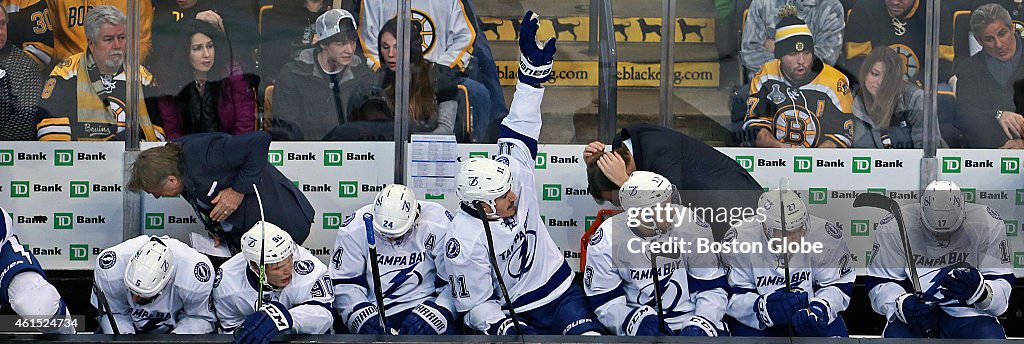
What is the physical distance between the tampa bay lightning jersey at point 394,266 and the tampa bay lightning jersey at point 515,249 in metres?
0.14

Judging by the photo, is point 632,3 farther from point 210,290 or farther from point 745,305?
point 210,290

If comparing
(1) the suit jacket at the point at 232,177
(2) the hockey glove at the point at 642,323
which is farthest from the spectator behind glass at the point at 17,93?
(2) the hockey glove at the point at 642,323

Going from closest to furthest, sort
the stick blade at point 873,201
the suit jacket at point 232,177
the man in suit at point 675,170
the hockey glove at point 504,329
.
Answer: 1. the hockey glove at point 504,329
2. the man in suit at point 675,170
3. the suit jacket at point 232,177
4. the stick blade at point 873,201

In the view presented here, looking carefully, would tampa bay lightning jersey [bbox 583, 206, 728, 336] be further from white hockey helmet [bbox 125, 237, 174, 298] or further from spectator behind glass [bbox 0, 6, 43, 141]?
spectator behind glass [bbox 0, 6, 43, 141]

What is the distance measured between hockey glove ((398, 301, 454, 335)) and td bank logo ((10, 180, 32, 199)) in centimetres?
211

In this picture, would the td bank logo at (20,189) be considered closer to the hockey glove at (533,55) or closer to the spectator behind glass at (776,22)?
the hockey glove at (533,55)

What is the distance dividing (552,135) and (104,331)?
7.75 feet

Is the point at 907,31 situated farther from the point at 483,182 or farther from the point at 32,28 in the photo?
the point at 32,28

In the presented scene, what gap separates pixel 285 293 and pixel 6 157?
72.7 inches

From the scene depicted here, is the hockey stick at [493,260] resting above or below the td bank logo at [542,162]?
below

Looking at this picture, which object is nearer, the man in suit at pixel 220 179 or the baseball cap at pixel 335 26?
the man in suit at pixel 220 179

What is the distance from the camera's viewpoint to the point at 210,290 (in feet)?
18.1

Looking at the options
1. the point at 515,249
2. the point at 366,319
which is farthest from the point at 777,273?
the point at 366,319

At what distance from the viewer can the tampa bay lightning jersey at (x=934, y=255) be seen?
18.7 ft
